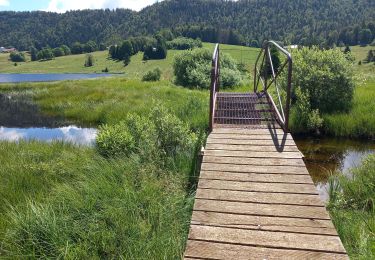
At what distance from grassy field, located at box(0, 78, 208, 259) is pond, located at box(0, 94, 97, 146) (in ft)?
15.2

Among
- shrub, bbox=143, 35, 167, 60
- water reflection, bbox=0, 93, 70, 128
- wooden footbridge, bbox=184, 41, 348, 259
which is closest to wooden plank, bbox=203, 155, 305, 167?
wooden footbridge, bbox=184, 41, 348, 259

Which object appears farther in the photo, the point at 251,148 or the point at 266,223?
the point at 251,148

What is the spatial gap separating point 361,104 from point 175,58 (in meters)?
13.9

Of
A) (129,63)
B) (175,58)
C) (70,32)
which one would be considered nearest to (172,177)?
(175,58)

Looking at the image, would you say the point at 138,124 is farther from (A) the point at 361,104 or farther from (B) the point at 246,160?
Result: (A) the point at 361,104

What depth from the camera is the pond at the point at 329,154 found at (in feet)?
26.9

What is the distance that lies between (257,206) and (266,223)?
385 millimetres

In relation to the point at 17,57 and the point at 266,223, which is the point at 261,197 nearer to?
the point at 266,223

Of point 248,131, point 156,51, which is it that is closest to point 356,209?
point 248,131

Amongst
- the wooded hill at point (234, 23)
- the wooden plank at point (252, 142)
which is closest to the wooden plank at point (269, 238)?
the wooden plank at point (252, 142)

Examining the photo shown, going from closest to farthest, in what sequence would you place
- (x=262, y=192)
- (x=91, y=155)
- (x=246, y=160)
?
(x=262, y=192) → (x=246, y=160) → (x=91, y=155)

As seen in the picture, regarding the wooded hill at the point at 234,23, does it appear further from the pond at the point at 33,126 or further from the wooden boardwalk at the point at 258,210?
the wooden boardwalk at the point at 258,210

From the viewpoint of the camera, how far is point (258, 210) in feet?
13.4

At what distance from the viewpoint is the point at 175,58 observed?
23.0 metres
